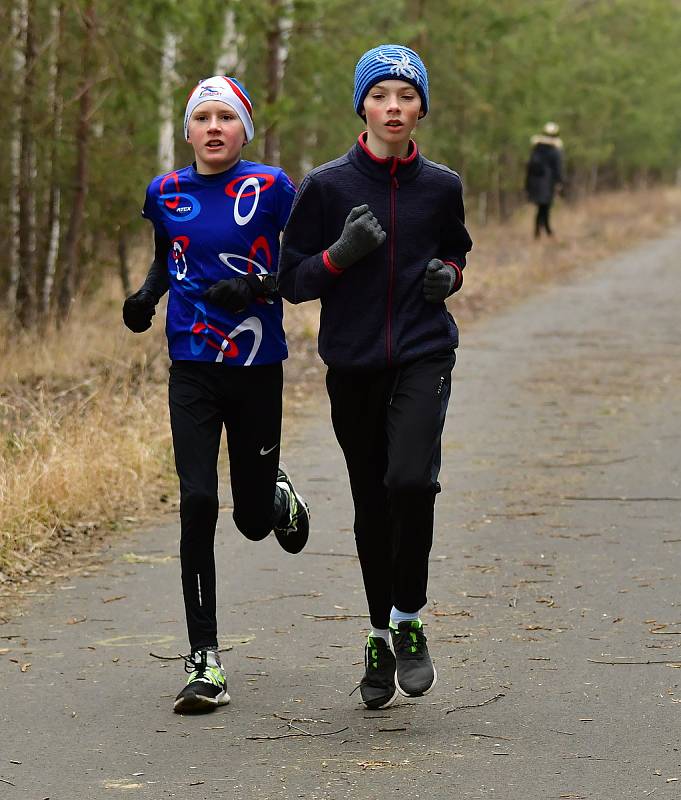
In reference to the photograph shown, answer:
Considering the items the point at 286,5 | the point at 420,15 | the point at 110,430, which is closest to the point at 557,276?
the point at 420,15

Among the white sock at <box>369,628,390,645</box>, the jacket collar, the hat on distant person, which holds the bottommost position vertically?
the white sock at <box>369,628,390,645</box>

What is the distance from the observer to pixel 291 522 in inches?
246

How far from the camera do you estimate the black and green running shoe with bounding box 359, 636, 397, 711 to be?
512 centimetres

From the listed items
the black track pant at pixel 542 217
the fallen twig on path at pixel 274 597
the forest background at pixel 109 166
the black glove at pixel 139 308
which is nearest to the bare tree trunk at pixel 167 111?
the forest background at pixel 109 166

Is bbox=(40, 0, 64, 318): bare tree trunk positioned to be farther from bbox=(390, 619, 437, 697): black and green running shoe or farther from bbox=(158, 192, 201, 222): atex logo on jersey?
bbox=(390, 619, 437, 697): black and green running shoe

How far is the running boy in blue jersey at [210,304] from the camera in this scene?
526 centimetres

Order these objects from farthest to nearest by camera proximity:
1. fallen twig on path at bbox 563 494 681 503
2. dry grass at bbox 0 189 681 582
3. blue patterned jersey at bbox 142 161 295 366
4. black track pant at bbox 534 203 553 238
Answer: black track pant at bbox 534 203 553 238 → fallen twig on path at bbox 563 494 681 503 → dry grass at bbox 0 189 681 582 → blue patterned jersey at bbox 142 161 295 366

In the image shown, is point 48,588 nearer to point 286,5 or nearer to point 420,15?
point 286,5

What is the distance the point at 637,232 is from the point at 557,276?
10.7 meters

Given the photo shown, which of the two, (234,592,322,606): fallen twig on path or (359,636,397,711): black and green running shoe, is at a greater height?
(359,636,397,711): black and green running shoe

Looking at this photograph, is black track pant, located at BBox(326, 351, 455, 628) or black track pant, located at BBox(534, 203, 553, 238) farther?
black track pant, located at BBox(534, 203, 553, 238)

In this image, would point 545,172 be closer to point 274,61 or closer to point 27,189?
point 274,61

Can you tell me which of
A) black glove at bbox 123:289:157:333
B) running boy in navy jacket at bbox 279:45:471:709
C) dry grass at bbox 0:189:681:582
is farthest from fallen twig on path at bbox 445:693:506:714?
dry grass at bbox 0:189:681:582

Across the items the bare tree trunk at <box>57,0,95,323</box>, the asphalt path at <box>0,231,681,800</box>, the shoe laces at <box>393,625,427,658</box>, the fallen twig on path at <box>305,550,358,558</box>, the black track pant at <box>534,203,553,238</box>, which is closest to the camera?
the asphalt path at <box>0,231,681,800</box>
